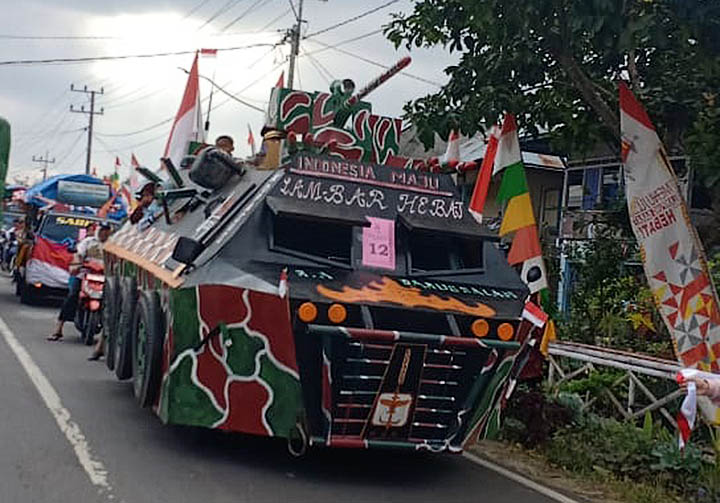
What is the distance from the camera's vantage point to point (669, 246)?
26.5ft

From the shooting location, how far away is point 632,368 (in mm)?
8727

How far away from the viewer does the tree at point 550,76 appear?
8.06m

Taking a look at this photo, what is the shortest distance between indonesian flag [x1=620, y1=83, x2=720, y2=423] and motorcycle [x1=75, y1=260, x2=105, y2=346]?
7548mm

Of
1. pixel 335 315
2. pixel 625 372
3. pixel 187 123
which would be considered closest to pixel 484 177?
pixel 625 372

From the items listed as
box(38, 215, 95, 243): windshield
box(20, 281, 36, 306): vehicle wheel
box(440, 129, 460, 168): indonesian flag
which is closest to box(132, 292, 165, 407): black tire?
box(440, 129, 460, 168): indonesian flag

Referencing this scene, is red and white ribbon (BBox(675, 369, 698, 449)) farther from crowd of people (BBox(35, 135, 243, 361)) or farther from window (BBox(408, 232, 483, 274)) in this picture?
crowd of people (BBox(35, 135, 243, 361))

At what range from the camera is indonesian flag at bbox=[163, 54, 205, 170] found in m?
12.4

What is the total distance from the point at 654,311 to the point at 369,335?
20.2 feet

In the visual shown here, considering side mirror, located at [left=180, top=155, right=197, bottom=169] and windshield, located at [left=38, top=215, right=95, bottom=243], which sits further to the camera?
windshield, located at [left=38, top=215, right=95, bottom=243]

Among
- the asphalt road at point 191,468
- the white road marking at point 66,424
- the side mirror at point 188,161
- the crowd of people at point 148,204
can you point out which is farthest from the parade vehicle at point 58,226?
the asphalt road at point 191,468

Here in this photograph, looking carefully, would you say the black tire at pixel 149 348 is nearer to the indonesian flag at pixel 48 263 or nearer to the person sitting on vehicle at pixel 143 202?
the person sitting on vehicle at pixel 143 202

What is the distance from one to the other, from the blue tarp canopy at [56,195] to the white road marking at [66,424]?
785 cm

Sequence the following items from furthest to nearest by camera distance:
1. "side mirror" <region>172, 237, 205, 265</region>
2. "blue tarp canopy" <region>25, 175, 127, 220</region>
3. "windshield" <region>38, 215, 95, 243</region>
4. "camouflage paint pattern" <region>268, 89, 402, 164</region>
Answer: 1. "blue tarp canopy" <region>25, 175, 127, 220</region>
2. "windshield" <region>38, 215, 95, 243</region>
3. "camouflage paint pattern" <region>268, 89, 402, 164</region>
4. "side mirror" <region>172, 237, 205, 265</region>

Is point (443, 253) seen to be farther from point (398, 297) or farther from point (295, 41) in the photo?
point (295, 41)
